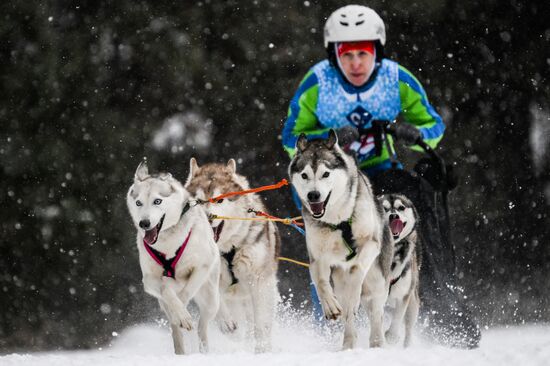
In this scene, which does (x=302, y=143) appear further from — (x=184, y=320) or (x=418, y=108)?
(x=184, y=320)

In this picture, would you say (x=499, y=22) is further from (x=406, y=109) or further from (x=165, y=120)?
(x=406, y=109)

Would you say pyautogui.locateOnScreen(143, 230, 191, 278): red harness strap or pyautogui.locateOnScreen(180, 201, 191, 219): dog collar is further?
pyautogui.locateOnScreen(180, 201, 191, 219): dog collar

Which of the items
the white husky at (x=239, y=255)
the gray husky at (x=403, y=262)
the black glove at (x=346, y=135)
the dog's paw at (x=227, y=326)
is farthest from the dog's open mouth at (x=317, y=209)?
the dog's paw at (x=227, y=326)

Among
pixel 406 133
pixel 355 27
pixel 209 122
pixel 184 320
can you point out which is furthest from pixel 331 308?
pixel 209 122

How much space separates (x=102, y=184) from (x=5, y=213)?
203 centimetres

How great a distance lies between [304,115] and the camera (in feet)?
18.5

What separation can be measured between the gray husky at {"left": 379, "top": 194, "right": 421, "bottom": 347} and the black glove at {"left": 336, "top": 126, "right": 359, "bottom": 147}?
1.61ft

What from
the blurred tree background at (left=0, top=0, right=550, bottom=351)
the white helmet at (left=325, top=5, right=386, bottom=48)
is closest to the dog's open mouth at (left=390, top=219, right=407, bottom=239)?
the white helmet at (left=325, top=5, right=386, bottom=48)

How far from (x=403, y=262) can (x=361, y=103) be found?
1068 millimetres

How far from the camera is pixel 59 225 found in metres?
14.9

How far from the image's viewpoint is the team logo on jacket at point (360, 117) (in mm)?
5504

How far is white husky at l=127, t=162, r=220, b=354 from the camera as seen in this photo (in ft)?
16.3

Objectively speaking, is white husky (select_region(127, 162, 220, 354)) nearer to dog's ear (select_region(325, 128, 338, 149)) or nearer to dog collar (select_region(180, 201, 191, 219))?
dog collar (select_region(180, 201, 191, 219))

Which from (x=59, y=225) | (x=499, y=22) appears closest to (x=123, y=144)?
(x=59, y=225)
